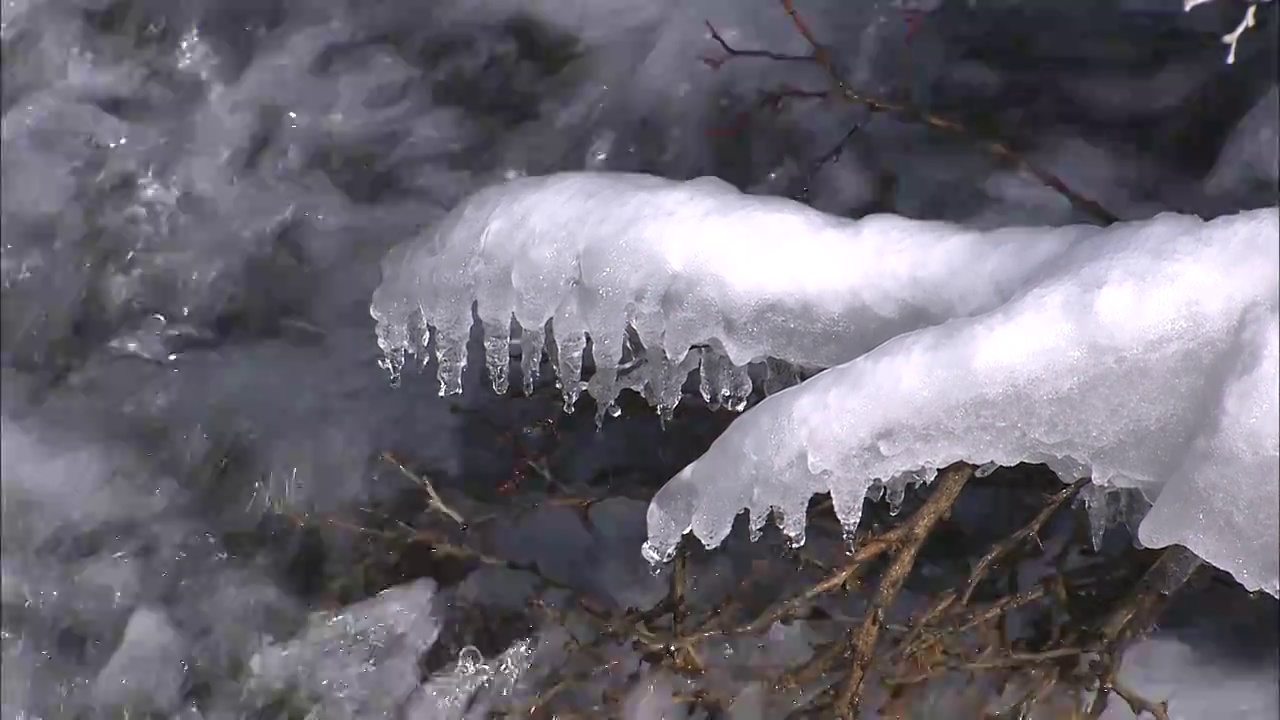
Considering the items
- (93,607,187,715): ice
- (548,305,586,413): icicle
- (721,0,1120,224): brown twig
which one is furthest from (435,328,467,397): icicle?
(93,607,187,715): ice

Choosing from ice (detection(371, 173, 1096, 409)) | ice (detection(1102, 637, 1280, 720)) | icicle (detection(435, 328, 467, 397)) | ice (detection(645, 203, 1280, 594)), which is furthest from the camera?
ice (detection(1102, 637, 1280, 720))

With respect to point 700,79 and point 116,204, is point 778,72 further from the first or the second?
point 116,204

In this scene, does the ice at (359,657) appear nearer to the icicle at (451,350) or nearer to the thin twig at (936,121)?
the icicle at (451,350)

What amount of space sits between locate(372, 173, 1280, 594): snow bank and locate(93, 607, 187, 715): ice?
882mm

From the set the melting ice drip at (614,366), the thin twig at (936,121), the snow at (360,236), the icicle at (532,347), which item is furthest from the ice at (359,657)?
the thin twig at (936,121)

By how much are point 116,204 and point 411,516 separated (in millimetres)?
698

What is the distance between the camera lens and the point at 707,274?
1.05 metres

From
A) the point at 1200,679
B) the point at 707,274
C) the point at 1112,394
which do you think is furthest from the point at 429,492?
the point at 1200,679

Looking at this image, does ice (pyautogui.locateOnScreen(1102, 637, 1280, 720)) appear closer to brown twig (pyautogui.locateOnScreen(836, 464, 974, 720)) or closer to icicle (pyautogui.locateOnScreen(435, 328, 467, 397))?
brown twig (pyautogui.locateOnScreen(836, 464, 974, 720))

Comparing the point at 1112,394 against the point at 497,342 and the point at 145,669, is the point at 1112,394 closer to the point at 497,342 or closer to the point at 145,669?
the point at 497,342

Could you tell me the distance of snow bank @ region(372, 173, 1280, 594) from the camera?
0.84 metres

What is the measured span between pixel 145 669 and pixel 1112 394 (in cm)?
156

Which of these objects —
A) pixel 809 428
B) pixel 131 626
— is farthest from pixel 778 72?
pixel 131 626

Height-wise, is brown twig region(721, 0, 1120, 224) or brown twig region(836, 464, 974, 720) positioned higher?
brown twig region(721, 0, 1120, 224)
